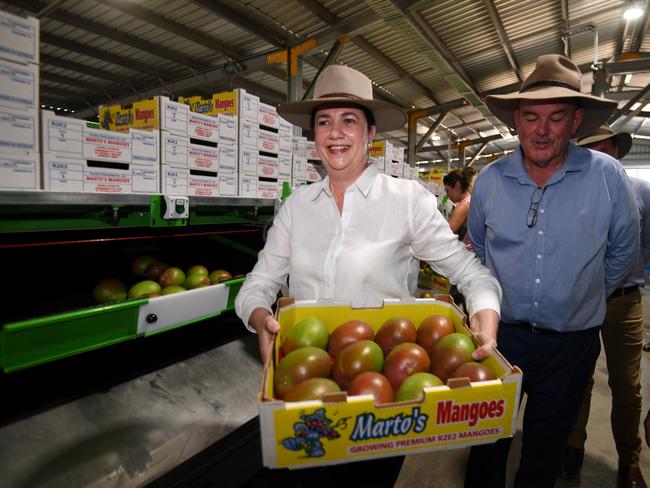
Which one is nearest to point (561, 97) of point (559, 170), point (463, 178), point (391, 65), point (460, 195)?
point (559, 170)

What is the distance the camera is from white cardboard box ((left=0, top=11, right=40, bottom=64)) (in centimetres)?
152

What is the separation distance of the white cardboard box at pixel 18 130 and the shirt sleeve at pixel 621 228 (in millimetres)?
2452

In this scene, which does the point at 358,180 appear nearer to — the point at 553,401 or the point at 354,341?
the point at 354,341

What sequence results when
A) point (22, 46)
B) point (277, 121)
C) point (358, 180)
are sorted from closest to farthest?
point (358, 180), point (22, 46), point (277, 121)

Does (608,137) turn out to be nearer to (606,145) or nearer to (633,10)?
(606,145)

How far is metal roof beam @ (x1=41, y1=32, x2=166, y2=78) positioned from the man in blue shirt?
657 cm

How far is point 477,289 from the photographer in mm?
1299

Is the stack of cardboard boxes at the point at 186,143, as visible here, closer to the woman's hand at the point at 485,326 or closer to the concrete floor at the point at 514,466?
the woman's hand at the point at 485,326

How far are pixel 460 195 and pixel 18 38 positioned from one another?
4089 millimetres

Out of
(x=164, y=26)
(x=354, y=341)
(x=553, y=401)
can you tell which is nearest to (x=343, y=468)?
(x=354, y=341)

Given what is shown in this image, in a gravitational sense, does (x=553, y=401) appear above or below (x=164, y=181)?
below

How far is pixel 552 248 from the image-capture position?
167cm

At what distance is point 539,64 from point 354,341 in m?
1.54

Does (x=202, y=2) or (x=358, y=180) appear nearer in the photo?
(x=358, y=180)
